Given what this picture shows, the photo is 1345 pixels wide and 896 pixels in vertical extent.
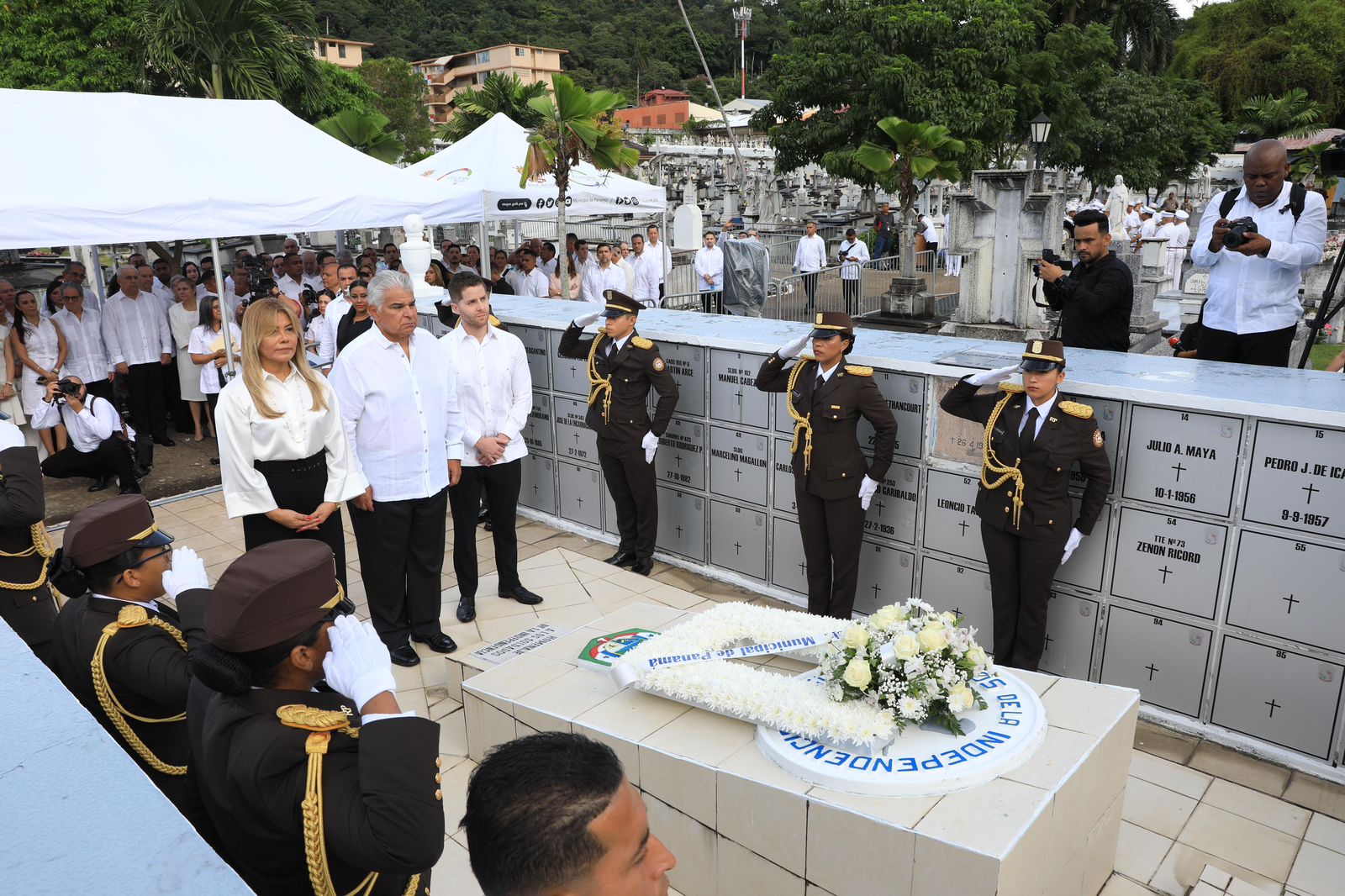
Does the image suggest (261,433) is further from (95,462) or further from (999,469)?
(95,462)

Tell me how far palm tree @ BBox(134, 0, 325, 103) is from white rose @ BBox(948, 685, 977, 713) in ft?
69.0

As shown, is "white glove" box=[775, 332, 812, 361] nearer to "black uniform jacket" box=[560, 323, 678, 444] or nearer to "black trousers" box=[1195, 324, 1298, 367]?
"black uniform jacket" box=[560, 323, 678, 444]

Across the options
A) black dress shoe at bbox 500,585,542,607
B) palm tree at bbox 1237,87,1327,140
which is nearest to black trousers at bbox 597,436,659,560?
black dress shoe at bbox 500,585,542,607

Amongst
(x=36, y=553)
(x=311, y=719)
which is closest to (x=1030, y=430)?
(x=311, y=719)

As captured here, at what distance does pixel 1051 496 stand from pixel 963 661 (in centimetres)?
165

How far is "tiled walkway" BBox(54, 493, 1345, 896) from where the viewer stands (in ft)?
12.3

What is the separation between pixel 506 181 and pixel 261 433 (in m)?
9.01

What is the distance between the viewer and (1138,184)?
36.8 metres

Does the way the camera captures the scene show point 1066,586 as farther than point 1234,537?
Yes

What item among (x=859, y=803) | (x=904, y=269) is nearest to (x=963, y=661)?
(x=859, y=803)

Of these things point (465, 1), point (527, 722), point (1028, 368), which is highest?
point (465, 1)

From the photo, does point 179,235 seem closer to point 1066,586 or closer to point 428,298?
point 428,298

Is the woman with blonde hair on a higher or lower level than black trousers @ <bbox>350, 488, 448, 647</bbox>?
higher

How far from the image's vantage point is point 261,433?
185 inches
